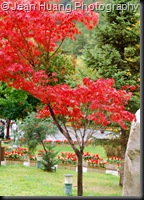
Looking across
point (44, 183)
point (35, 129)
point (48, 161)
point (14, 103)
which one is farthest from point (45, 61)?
point (14, 103)

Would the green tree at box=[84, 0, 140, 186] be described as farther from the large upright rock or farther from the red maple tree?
the large upright rock

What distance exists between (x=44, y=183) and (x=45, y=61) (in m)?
2.22

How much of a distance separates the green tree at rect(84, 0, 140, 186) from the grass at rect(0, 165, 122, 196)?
22.7 inches

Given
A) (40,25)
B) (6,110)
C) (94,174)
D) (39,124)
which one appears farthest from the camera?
(6,110)

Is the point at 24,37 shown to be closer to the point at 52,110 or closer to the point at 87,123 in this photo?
the point at 52,110

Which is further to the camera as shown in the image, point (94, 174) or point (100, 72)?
point (94, 174)

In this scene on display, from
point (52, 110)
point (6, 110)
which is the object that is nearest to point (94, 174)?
point (52, 110)

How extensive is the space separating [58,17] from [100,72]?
88.3 inches

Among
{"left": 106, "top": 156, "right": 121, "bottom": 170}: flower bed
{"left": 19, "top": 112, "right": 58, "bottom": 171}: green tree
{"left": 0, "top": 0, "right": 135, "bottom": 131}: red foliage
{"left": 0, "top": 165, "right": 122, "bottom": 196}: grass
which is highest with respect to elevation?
{"left": 0, "top": 0, "right": 135, "bottom": 131}: red foliage

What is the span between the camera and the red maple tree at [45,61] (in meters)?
5.27

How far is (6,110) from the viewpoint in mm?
11469

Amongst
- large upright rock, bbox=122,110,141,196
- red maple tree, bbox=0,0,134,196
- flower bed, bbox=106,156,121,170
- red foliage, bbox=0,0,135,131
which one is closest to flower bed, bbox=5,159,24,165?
flower bed, bbox=106,156,121,170

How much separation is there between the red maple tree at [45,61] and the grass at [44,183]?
0.65 metres

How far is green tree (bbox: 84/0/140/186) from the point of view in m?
7.27
